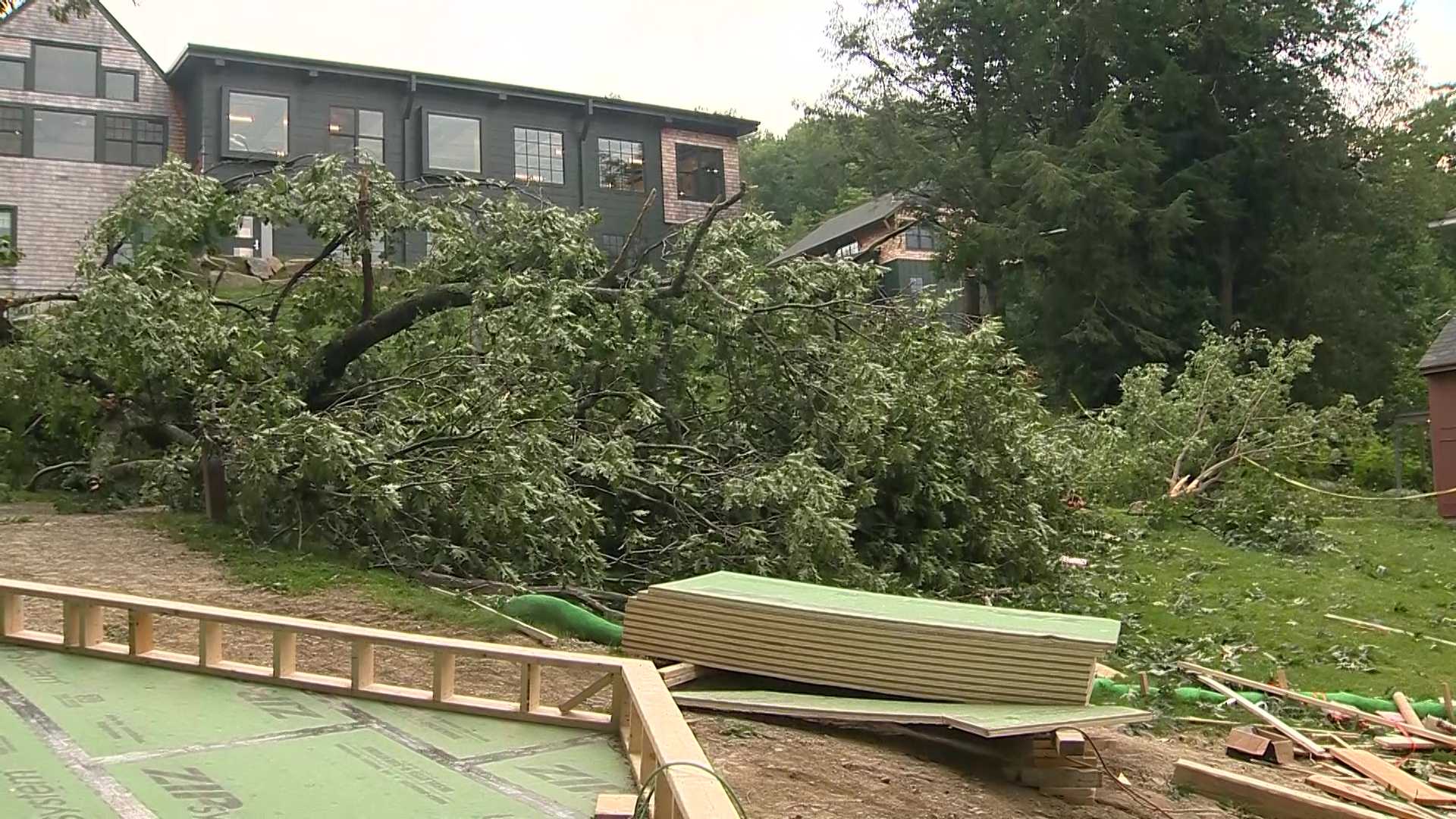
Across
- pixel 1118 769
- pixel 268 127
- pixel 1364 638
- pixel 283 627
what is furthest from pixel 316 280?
pixel 268 127

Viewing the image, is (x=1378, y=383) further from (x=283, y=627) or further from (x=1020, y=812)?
(x=283, y=627)

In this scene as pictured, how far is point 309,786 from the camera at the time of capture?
11.5 feet

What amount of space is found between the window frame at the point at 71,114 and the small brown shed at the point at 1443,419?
2188 centimetres

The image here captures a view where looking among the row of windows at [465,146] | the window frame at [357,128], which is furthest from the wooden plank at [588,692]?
the window frame at [357,128]

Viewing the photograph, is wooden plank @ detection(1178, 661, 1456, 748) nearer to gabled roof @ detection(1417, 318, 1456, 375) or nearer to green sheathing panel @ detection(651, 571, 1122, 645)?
green sheathing panel @ detection(651, 571, 1122, 645)

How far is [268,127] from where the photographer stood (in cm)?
2264

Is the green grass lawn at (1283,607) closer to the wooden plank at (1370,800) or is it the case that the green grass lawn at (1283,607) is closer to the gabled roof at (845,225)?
the wooden plank at (1370,800)

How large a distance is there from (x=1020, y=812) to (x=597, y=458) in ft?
13.4

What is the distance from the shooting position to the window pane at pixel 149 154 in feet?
74.5

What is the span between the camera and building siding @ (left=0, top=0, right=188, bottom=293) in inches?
851

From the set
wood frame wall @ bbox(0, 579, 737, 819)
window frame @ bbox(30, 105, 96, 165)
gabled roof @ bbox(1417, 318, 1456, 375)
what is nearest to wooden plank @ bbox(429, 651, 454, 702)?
wood frame wall @ bbox(0, 579, 737, 819)

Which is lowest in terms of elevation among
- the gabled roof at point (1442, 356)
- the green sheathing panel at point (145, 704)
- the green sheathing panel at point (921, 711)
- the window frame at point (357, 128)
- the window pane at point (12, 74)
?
the green sheathing panel at point (921, 711)

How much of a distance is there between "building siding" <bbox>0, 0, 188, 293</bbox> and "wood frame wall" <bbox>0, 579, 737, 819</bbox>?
1868 cm

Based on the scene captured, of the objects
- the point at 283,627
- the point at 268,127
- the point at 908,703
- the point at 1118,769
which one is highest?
the point at 268,127
